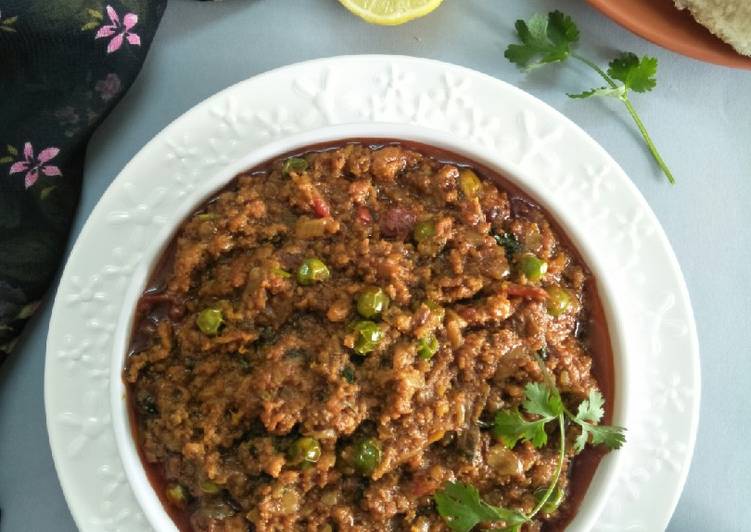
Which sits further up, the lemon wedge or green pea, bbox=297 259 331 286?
the lemon wedge

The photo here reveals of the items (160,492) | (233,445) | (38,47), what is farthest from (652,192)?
(38,47)

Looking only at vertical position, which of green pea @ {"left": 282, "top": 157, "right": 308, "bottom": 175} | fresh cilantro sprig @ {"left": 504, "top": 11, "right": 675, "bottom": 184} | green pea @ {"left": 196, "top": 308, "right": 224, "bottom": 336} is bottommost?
green pea @ {"left": 196, "top": 308, "right": 224, "bottom": 336}

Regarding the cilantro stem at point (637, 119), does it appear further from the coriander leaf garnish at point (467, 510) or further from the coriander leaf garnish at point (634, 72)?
the coriander leaf garnish at point (467, 510)

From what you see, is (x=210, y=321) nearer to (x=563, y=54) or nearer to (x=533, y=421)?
(x=533, y=421)

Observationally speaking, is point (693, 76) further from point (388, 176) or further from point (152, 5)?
point (152, 5)

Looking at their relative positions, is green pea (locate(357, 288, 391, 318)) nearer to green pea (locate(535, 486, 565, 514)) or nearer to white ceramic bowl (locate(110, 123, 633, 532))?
white ceramic bowl (locate(110, 123, 633, 532))

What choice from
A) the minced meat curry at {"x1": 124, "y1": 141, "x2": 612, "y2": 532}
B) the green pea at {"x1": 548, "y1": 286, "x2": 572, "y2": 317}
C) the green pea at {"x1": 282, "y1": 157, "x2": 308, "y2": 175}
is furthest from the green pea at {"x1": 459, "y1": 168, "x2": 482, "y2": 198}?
the green pea at {"x1": 282, "y1": 157, "x2": 308, "y2": 175}
